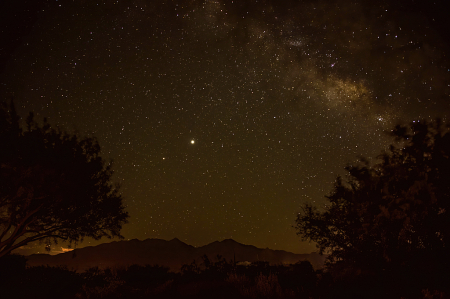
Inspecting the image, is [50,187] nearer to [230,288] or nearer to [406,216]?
[230,288]

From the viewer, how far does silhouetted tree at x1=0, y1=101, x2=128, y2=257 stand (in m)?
13.0

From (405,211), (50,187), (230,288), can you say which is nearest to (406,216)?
(405,211)

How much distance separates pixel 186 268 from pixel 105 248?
683 ft

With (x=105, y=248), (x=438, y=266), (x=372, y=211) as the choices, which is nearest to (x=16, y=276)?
(x=372, y=211)

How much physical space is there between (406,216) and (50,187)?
52.7 ft

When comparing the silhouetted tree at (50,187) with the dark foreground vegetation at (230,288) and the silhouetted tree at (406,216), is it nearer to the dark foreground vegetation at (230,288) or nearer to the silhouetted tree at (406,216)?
the dark foreground vegetation at (230,288)

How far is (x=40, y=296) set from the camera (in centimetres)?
1107

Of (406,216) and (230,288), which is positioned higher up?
(406,216)

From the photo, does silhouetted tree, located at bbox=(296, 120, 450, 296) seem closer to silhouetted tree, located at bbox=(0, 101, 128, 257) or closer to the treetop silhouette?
the treetop silhouette

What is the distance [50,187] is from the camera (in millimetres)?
13242

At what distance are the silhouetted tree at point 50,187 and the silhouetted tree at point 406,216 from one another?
13.7m

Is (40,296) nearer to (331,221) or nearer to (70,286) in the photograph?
Answer: (70,286)

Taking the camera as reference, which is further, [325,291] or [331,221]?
[331,221]

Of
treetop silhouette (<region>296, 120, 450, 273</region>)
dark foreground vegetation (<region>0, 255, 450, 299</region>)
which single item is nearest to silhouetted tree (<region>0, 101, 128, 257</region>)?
dark foreground vegetation (<region>0, 255, 450, 299</region>)
